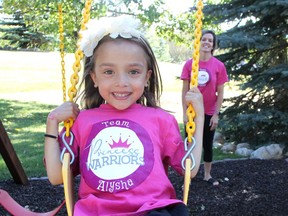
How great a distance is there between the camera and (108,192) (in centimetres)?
197

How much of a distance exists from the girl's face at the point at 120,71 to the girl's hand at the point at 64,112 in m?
0.17

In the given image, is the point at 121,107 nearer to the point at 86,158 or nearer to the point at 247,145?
the point at 86,158

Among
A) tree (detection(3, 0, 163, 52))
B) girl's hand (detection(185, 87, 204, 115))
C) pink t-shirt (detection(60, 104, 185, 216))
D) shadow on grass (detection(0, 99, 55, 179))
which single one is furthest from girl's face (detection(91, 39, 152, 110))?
tree (detection(3, 0, 163, 52))

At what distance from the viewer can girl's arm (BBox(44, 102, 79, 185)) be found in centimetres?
209

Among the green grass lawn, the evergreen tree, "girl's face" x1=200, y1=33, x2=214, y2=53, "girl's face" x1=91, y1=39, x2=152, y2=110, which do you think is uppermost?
"girl's face" x1=91, y1=39, x2=152, y2=110

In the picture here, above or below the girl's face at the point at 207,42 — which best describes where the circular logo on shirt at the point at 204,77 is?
below

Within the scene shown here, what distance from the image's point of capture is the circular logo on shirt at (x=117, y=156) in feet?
6.52

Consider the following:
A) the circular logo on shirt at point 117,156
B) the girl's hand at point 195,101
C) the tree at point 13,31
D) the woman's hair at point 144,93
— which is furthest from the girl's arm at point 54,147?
the tree at point 13,31

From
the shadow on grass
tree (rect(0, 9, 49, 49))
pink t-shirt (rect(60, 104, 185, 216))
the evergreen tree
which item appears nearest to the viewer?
pink t-shirt (rect(60, 104, 185, 216))

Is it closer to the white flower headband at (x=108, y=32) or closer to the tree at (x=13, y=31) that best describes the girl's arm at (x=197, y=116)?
the white flower headband at (x=108, y=32)

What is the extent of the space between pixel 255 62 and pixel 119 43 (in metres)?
5.47

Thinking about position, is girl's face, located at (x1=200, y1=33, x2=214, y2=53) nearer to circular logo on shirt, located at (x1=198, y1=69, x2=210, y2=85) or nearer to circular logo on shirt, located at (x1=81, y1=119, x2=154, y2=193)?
circular logo on shirt, located at (x1=198, y1=69, x2=210, y2=85)

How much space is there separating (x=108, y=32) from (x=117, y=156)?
617 millimetres

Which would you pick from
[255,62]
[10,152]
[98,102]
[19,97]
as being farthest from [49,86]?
[98,102]
